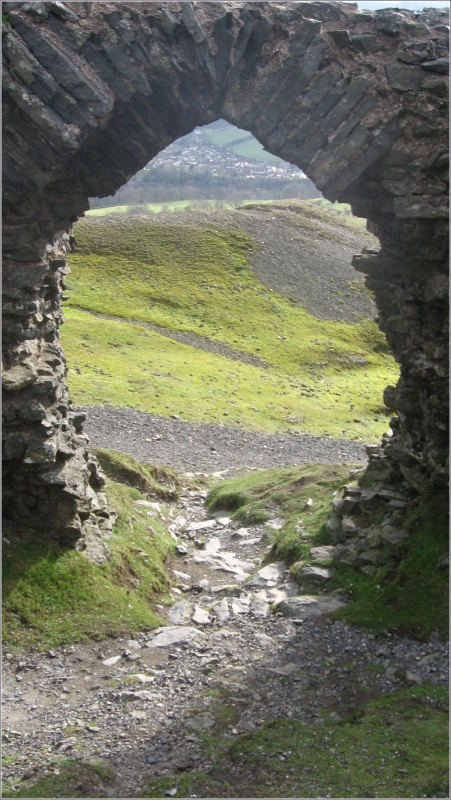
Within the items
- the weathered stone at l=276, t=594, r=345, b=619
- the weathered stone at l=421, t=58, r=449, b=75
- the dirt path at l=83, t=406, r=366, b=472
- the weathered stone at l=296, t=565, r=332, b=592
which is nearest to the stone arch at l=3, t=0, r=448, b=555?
the weathered stone at l=421, t=58, r=449, b=75

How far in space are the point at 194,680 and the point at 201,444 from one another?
29.7 meters

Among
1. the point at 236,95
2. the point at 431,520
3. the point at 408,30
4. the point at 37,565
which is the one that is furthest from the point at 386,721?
the point at 408,30

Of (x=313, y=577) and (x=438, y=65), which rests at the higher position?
(x=438, y=65)

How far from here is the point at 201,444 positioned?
46031 mm

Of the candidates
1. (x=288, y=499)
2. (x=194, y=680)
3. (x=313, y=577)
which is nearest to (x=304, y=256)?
(x=288, y=499)

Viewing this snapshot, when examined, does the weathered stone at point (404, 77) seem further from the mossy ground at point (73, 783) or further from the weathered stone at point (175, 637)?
the mossy ground at point (73, 783)

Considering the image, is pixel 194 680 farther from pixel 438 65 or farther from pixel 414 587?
pixel 438 65

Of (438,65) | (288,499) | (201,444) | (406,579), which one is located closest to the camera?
(438,65)

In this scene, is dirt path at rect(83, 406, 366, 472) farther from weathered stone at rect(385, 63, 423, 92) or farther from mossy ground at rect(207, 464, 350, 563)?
weathered stone at rect(385, 63, 423, 92)

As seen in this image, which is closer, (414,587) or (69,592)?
(414,587)

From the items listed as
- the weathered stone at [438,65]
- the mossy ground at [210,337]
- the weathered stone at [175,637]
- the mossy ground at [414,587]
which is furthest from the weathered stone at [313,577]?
the mossy ground at [210,337]

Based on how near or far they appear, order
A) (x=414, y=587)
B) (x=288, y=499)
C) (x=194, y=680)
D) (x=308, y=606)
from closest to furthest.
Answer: (x=194, y=680) < (x=414, y=587) < (x=308, y=606) < (x=288, y=499)

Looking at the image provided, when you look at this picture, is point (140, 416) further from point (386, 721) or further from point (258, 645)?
point (386, 721)

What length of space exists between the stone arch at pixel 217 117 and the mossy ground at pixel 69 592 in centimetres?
91
